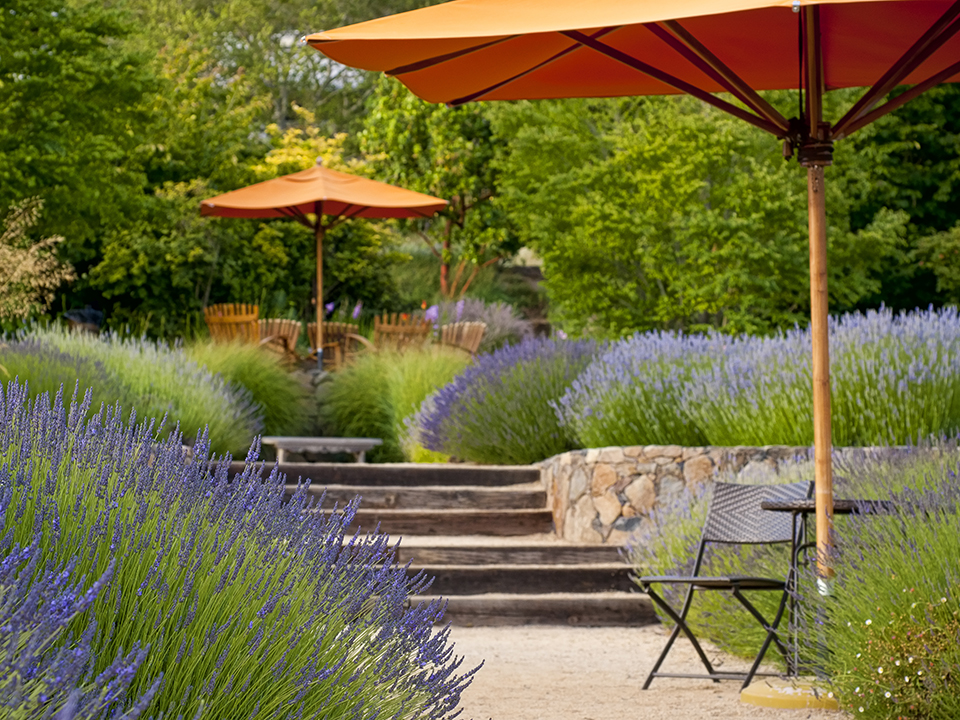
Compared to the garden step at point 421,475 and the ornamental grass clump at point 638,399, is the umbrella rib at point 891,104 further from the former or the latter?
the garden step at point 421,475

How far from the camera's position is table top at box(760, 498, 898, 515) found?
4.01 meters

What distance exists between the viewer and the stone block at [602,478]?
7.03m

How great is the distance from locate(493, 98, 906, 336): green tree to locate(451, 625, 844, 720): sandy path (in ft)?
34.8

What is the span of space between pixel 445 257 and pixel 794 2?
56.3 ft

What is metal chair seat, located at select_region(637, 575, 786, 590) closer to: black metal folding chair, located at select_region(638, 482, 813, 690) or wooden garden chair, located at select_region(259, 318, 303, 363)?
black metal folding chair, located at select_region(638, 482, 813, 690)

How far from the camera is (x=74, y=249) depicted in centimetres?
1460

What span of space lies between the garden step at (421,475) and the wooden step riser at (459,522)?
1.97 feet

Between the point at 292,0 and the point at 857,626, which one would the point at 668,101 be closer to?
the point at 857,626

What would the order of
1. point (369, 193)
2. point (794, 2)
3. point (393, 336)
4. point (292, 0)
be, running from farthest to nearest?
point (292, 0) < point (369, 193) < point (393, 336) < point (794, 2)

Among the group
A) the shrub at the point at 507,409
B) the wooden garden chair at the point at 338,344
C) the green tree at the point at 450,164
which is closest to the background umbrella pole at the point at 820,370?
the shrub at the point at 507,409

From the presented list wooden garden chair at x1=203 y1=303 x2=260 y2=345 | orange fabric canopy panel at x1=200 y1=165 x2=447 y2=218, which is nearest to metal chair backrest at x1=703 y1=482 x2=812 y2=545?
wooden garden chair at x1=203 y1=303 x2=260 y2=345

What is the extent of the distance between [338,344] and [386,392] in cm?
247

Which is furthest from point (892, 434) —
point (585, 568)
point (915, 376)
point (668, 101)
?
point (668, 101)

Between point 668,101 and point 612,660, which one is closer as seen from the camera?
point 612,660
